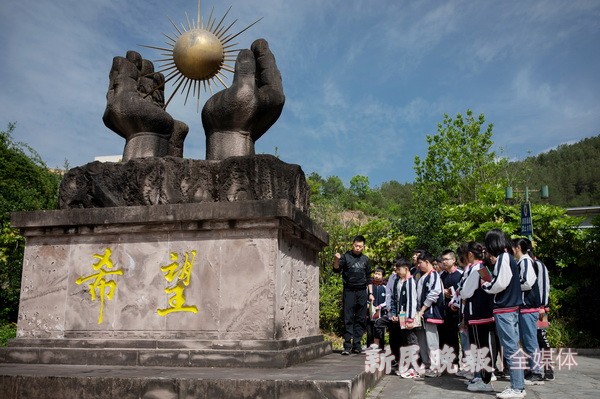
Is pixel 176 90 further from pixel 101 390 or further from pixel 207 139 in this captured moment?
pixel 101 390

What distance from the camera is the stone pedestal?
529cm

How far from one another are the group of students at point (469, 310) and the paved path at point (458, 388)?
7.2 inches

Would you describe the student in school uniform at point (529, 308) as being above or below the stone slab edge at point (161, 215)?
below

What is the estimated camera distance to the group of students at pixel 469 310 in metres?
5.09

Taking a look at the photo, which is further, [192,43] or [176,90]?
[176,90]

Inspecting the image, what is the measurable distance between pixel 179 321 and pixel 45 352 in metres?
1.64

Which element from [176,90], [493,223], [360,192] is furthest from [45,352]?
[360,192]

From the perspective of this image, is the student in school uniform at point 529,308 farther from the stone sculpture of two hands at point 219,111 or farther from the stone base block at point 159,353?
the stone sculpture of two hands at point 219,111

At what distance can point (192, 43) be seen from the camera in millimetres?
6680

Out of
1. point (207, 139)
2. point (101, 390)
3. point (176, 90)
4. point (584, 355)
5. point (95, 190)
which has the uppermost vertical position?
point (176, 90)

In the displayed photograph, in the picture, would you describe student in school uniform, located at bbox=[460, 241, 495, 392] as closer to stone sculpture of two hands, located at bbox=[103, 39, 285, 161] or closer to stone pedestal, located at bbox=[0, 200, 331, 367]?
stone pedestal, located at bbox=[0, 200, 331, 367]

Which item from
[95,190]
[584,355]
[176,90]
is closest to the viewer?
[95,190]

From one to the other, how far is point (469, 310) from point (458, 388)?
2.93 ft

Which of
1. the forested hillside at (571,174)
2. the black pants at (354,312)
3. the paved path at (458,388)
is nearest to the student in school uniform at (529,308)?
the paved path at (458,388)
